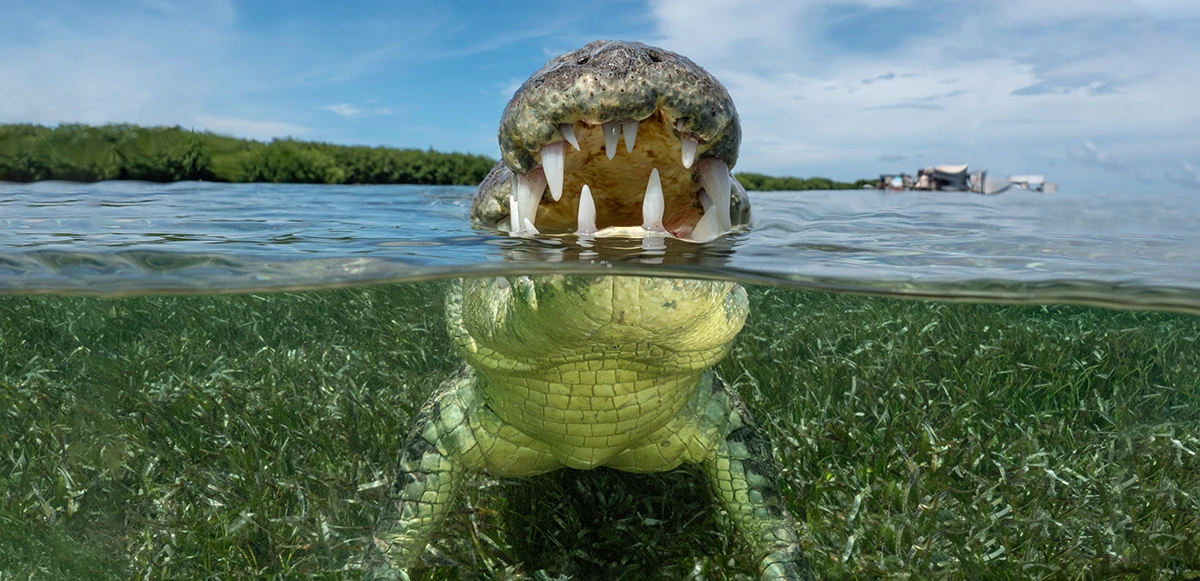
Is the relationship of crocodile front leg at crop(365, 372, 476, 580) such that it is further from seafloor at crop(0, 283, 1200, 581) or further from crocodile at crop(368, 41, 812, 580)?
seafloor at crop(0, 283, 1200, 581)

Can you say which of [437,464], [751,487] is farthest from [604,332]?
[751,487]

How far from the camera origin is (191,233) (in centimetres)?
494

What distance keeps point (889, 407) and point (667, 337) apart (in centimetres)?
225

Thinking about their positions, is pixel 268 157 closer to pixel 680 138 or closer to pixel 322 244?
pixel 322 244

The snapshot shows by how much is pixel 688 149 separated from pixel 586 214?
20.5 inches

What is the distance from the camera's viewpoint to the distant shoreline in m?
9.15

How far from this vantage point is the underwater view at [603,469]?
3.26 meters

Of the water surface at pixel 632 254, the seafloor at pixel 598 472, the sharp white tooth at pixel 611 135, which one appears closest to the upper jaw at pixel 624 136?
the sharp white tooth at pixel 611 135

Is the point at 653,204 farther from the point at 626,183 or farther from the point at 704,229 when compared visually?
the point at 704,229

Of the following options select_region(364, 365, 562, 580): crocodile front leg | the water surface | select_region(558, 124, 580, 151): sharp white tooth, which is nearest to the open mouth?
select_region(558, 124, 580, 151): sharp white tooth

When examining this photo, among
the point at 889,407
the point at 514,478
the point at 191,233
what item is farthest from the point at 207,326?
the point at 889,407

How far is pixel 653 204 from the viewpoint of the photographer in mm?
2795

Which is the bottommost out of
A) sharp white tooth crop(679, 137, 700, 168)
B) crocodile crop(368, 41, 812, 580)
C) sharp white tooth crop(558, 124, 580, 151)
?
crocodile crop(368, 41, 812, 580)

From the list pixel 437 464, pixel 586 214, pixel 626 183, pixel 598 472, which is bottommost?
pixel 598 472
